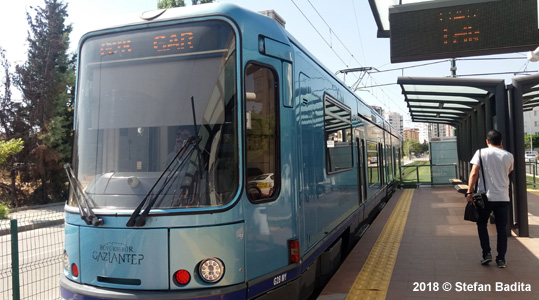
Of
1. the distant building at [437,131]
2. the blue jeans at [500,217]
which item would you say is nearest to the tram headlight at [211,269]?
the blue jeans at [500,217]

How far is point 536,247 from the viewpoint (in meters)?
6.73

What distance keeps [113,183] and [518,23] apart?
290 inches

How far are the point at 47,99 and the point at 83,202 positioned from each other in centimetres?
2017

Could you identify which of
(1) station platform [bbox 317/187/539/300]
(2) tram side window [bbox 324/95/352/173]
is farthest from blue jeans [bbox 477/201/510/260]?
(2) tram side window [bbox 324/95/352/173]

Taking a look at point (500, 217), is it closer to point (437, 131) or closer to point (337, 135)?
point (337, 135)

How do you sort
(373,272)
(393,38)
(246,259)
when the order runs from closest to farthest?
(246,259)
(373,272)
(393,38)

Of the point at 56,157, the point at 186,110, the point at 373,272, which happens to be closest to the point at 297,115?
the point at 186,110

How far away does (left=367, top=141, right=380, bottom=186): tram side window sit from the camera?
9.71 meters

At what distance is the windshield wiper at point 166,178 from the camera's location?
325 centimetres

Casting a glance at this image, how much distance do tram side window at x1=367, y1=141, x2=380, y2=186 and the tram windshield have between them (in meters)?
6.60

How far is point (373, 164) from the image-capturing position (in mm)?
10531

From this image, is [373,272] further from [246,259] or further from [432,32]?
[432,32]

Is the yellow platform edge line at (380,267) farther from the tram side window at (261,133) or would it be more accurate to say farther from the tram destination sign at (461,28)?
the tram destination sign at (461,28)

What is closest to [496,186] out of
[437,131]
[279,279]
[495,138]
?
[495,138]
